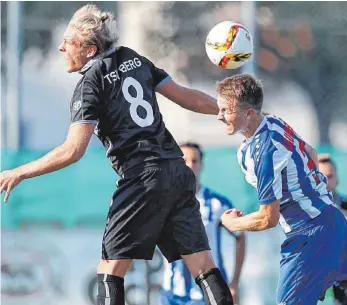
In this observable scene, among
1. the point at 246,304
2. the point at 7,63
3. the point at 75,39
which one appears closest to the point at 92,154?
the point at 7,63

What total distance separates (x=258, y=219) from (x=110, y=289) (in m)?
0.89

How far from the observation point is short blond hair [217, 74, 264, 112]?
543 centimetres

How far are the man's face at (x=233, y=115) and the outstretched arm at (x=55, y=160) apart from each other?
71cm

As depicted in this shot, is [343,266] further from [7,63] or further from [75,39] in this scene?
[7,63]

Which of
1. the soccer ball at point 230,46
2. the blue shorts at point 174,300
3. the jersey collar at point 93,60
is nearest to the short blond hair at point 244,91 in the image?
the jersey collar at point 93,60

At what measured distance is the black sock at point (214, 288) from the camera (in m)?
5.47

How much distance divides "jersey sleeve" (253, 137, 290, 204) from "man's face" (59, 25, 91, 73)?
1106 millimetres

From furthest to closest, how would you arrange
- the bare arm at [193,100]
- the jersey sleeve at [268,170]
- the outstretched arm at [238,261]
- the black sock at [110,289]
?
the outstretched arm at [238,261]
the bare arm at [193,100]
the black sock at [110,289]
the jersey sleeve at [268,170]

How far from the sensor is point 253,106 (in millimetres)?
5434

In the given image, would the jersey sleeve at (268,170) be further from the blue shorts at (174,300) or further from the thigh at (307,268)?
the blue shorts at (174,300)

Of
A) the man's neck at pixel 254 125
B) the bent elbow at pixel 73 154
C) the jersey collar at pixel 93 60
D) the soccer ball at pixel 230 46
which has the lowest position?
the bent elbow at pixel 73 154

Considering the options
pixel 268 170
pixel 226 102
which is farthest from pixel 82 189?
pixel 268 170

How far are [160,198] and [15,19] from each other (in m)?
3.32

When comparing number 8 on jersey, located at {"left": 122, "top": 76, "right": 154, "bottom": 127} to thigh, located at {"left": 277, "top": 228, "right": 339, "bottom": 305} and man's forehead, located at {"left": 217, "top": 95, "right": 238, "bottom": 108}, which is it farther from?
thigh, located at {"left": 277, "top": 228, "right": 339, "bottom": 305}
